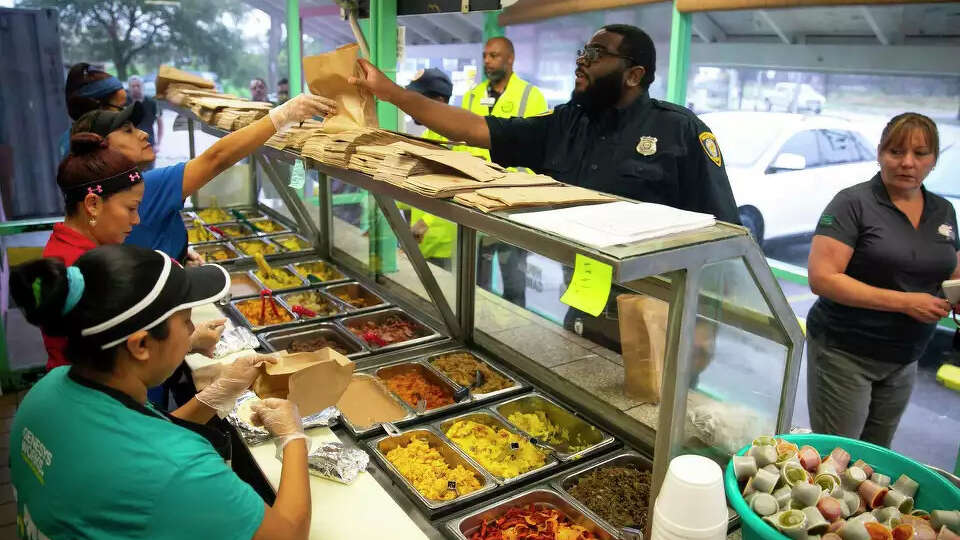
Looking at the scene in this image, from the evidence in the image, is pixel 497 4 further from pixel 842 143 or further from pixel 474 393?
pixel 842 143

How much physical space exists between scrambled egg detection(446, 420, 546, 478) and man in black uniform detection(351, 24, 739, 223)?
1.17 m

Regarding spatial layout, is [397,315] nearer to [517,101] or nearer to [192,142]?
[517,101]

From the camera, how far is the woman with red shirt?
7.63 ft

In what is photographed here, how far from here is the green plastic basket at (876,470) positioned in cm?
141

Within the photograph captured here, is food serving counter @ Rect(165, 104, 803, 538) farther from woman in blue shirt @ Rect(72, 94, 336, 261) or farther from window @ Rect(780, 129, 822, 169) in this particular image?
window @ Rect(780, 129, 822, 169)

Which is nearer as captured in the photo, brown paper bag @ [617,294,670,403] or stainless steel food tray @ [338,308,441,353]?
brown paper bag @ [617,294,670,403]

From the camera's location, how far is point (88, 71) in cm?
435

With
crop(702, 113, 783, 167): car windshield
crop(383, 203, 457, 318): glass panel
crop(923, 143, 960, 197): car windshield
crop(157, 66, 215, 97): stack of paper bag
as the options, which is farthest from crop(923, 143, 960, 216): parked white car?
crop(157, 66, 215, 97): stack of paper bag

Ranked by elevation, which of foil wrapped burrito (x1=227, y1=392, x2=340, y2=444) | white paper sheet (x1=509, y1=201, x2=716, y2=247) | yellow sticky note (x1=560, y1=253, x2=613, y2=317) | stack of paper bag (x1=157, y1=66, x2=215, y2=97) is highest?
stack of paper bag (x1=157, y1=66, x2=215, y2=97)

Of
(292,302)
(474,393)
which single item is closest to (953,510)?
(474,393)

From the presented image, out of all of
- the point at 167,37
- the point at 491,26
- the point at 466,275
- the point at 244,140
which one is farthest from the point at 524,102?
the point at 167,37

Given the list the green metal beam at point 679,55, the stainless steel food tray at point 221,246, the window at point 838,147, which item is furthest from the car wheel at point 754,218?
the stainless steel food tray at point 221,246

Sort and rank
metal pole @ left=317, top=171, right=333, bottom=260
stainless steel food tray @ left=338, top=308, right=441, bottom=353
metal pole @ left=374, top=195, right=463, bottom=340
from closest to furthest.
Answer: stainless steel food tray @ left=338, top=308, right=441, bottom=353, metal pole @ left=374, top=195, right=463, bottom=340, metal pole @ left=317, top=171, right=333, bottom=260

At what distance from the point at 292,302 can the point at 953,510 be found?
10.1ft
